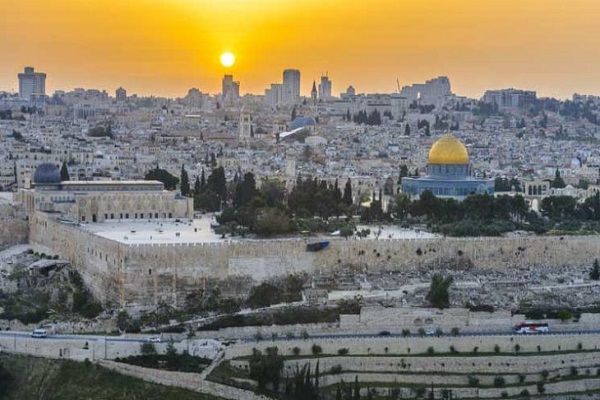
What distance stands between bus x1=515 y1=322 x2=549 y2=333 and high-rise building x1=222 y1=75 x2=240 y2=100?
11395cm

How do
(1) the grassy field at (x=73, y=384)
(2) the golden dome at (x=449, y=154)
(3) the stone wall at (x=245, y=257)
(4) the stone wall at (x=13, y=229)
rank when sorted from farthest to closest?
(2) the golden dome at (x=449, y=154) < (4) the stone wall at (x=13, y=229) < (3) the stone wall at (x=245, y=257) < (1) the grassy field at (x=73, y=384)

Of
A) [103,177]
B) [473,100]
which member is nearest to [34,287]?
[103,177]

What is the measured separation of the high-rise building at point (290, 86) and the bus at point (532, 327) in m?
117

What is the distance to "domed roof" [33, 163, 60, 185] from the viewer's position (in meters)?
39.7

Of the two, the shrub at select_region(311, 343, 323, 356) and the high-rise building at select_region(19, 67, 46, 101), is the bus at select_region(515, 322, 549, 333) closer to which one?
the shrub at select_region(311, 343, 323, 356)

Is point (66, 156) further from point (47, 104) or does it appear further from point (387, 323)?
point (47, 104)

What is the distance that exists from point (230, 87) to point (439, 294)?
11744 centimetres

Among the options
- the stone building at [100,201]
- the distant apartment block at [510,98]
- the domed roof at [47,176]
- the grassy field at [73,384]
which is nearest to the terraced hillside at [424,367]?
the grassy field at [73,384]

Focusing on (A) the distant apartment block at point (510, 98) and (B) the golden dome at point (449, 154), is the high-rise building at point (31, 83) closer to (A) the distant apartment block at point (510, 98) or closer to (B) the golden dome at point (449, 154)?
(A) the distant apartment block at point (510, 98)

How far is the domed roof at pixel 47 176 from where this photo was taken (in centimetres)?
3966

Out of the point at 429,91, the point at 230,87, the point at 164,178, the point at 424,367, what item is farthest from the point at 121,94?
the point at 424,367

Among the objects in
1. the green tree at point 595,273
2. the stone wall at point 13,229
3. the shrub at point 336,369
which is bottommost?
the shrub at point 336,369

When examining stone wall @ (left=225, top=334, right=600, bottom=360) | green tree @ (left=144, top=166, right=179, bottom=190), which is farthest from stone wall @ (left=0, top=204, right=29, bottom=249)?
stone wall @ (left=225, top=334, right=600, bottom=360)

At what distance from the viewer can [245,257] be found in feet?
106
